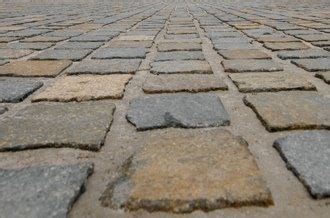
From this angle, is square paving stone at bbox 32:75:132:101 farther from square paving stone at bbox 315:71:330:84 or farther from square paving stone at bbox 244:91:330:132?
square paving stone at bbox 315:71:330:84

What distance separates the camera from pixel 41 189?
43.8 inches

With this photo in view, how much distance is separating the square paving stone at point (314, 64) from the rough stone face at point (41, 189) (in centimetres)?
189

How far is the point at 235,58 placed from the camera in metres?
3.00

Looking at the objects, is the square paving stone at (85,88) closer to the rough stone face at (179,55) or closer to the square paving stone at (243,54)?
the rough stone face at (179,55)

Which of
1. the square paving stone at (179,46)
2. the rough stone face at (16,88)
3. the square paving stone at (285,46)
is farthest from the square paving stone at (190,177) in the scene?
the square paving stone at (285,46)

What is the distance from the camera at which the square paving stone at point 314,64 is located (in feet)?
8.47

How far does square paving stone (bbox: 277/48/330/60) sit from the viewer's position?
2996 millimetres

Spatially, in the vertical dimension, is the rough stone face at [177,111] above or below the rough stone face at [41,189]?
below

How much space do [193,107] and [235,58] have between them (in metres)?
1.29

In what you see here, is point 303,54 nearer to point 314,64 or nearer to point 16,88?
point 314,64

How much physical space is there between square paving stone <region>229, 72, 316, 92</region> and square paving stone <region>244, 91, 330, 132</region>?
0.33 feet

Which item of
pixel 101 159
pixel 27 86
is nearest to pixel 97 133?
pixel 101 159

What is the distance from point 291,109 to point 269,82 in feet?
1.69

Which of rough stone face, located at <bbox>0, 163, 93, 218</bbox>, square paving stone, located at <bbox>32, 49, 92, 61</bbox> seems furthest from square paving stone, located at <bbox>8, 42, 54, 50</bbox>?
rough stone face, located at <bbox>0, 163, 93, 218</bbox>
